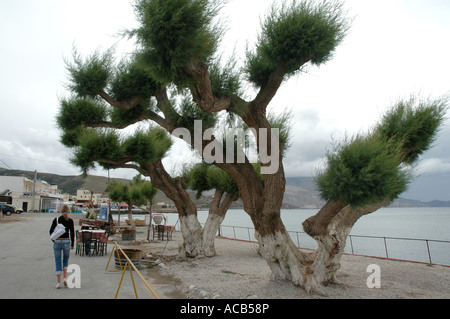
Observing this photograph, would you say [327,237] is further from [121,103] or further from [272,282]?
[121,103]

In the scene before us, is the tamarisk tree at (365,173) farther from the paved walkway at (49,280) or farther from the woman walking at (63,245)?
the woman walking at (63,245)

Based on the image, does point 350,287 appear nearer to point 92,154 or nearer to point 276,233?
point 276,233

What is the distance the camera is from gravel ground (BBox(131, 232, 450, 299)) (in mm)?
7430

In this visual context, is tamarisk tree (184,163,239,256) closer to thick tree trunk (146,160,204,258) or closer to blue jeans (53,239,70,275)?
thick tree trunk (146,160,204,258)

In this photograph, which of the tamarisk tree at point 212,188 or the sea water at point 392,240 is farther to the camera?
the sea water at point 392,240

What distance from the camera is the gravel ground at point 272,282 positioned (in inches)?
293

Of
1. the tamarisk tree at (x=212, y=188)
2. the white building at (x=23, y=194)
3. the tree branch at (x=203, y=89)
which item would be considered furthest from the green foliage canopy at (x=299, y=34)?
the white building at (x=23, y=194)

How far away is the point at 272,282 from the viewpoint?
26.4ft

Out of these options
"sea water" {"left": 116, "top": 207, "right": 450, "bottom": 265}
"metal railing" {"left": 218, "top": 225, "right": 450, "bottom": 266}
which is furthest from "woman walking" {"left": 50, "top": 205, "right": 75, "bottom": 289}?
"metal railing" {"left": 218, "top": 225, "right": 450, "bottom": 266}

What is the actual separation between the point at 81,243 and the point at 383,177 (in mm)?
12470

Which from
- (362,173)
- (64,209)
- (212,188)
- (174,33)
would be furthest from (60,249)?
(212,188)

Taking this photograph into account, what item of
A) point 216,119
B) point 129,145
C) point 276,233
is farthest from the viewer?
point 129,145
